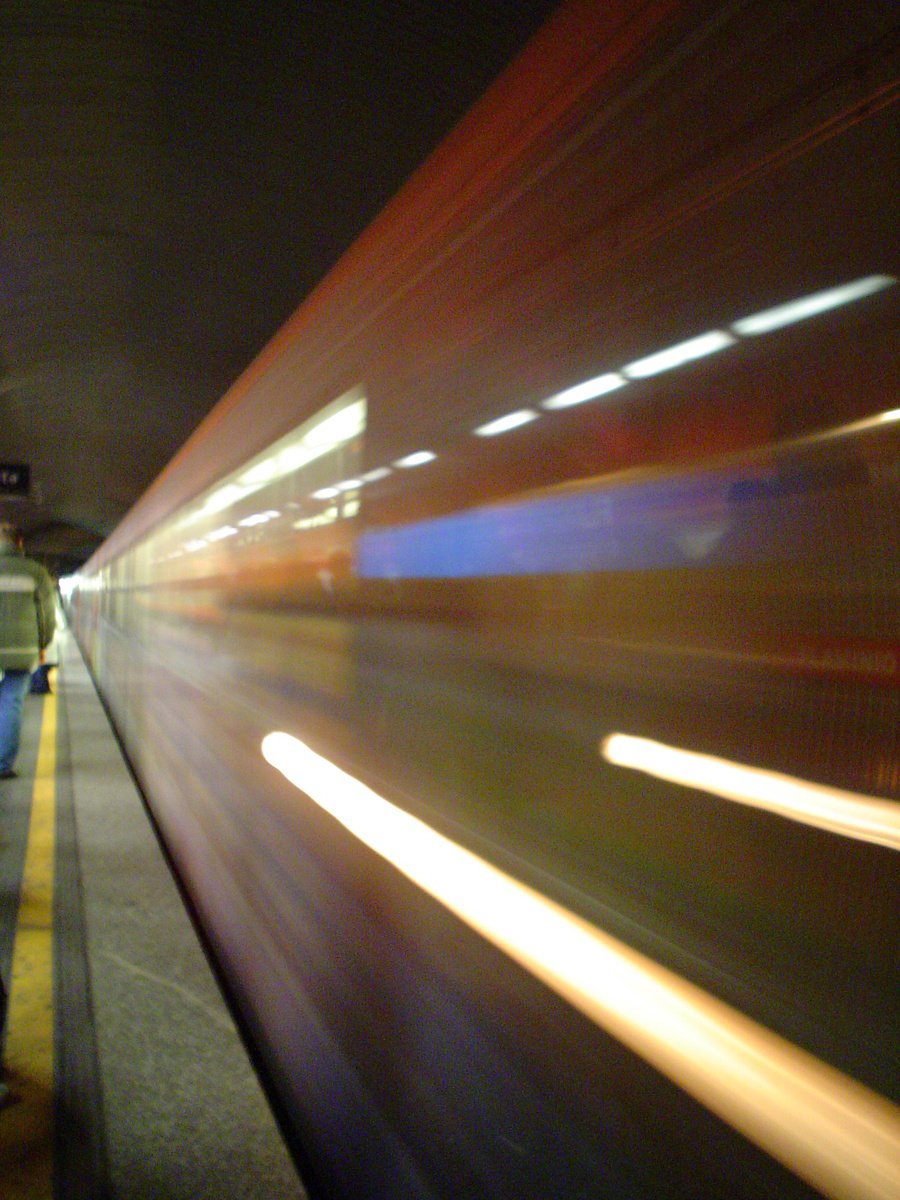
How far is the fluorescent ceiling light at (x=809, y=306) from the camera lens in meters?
0.75

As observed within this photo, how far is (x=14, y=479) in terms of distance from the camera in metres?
9.80

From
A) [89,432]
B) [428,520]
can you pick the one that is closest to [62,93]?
[428,520]

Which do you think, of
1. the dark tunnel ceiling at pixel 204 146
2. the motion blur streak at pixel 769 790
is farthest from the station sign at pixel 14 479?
the motion blur streak at pixel 769 790

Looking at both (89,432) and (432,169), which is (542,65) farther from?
(89,432)

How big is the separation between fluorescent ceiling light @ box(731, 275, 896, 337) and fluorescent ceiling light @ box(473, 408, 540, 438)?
444 millimetres

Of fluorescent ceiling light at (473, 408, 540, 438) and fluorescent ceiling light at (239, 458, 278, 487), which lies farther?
fluorescent ceiling light at (239, 458, 278, 487)

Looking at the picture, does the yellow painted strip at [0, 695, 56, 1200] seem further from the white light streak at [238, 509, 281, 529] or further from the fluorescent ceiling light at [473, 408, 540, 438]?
the fluorescent ceiling light at [473, 408, 540, 438]

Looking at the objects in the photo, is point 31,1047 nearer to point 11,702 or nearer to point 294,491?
point 294,491

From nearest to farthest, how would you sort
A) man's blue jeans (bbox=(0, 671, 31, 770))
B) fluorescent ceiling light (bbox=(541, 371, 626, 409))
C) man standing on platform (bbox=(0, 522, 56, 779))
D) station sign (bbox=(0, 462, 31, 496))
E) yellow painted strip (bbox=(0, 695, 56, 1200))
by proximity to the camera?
fluorescent ceiling light (bbox=(541, 371, 626, 409))
yellow painted strip (bbox=(0, 695, 56, 1200))
man standing on platform (bbox=(0, 522, 56, 779))
man's blue jeans (bbox=(0, 671, 31, 770))
station sign (bbox=(0, 462, 31, 496))

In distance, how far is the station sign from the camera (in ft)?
31.8

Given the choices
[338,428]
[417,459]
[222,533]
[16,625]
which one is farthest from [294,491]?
[16,625]

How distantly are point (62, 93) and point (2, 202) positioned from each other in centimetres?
97

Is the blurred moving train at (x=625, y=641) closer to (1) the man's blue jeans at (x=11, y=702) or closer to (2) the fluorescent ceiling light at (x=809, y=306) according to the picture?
(2) the fluorescent ceiling light at (x=809, y=306)

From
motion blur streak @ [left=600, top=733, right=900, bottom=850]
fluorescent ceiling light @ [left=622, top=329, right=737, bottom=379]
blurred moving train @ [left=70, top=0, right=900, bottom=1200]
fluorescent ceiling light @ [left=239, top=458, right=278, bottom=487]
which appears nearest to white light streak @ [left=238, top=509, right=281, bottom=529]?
fluorescent ceiling light @ [left=239, top=458, right=278, bottom=487]
